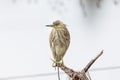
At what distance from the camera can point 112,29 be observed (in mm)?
1384

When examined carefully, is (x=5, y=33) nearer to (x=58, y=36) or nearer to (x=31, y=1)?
(x=31, y=1)

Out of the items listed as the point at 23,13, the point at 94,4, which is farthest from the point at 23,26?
the point at 94,4

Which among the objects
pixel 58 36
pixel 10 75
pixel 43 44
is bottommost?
pixel 10 75

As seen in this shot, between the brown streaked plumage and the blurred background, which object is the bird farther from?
the blurred background

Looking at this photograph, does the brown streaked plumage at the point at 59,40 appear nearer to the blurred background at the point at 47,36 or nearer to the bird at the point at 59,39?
the bird at the point at 59,39

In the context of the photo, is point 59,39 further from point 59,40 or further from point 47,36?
point 47,36

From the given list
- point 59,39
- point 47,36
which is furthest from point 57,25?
point 47,36

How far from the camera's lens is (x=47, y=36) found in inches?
51.5

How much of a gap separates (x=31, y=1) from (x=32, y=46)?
0.65 ft

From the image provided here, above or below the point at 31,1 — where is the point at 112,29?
below

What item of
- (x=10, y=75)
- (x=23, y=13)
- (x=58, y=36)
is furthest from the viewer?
(x=23, y=13)

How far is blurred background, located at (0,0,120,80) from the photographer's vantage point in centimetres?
125

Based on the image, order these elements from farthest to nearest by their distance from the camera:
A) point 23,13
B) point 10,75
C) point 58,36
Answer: point 23,13 < point 10,75 < point 58,36

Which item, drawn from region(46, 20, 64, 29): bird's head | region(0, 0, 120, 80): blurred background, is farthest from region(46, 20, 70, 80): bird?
region(0, 0, 120, 80): blurred background
